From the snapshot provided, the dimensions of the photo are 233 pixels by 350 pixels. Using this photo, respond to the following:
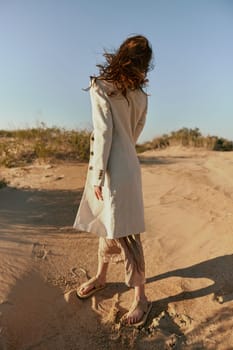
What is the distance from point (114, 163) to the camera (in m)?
2.71

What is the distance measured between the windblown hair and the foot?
4.79 feet

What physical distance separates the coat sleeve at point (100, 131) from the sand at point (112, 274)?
3.33ft

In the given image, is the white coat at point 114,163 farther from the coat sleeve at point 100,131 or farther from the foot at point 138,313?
the foot at point 138,313

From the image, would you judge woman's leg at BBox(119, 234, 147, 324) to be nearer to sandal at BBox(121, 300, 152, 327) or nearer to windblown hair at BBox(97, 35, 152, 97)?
sandal at BBox(121, 300, 152, 327)

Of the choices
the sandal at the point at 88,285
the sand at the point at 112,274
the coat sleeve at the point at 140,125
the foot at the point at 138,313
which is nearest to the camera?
the sand at the point at 112,274

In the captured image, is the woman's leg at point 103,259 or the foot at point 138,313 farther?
the woman's leg at point 103,259

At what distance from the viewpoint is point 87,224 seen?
2.92 m

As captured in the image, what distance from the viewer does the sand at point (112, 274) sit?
2.73 metres

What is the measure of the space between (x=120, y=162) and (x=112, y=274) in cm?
123

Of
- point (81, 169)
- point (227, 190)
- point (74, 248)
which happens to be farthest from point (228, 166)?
point (74, 248)

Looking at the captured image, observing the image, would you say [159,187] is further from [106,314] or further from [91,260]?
[106,314]

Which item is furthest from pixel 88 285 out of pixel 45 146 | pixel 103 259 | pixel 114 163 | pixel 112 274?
pixel 45 146

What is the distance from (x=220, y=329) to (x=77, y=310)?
101 cm

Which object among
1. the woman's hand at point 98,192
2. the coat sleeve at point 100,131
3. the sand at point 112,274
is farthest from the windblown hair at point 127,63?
the sand at point 112,274
